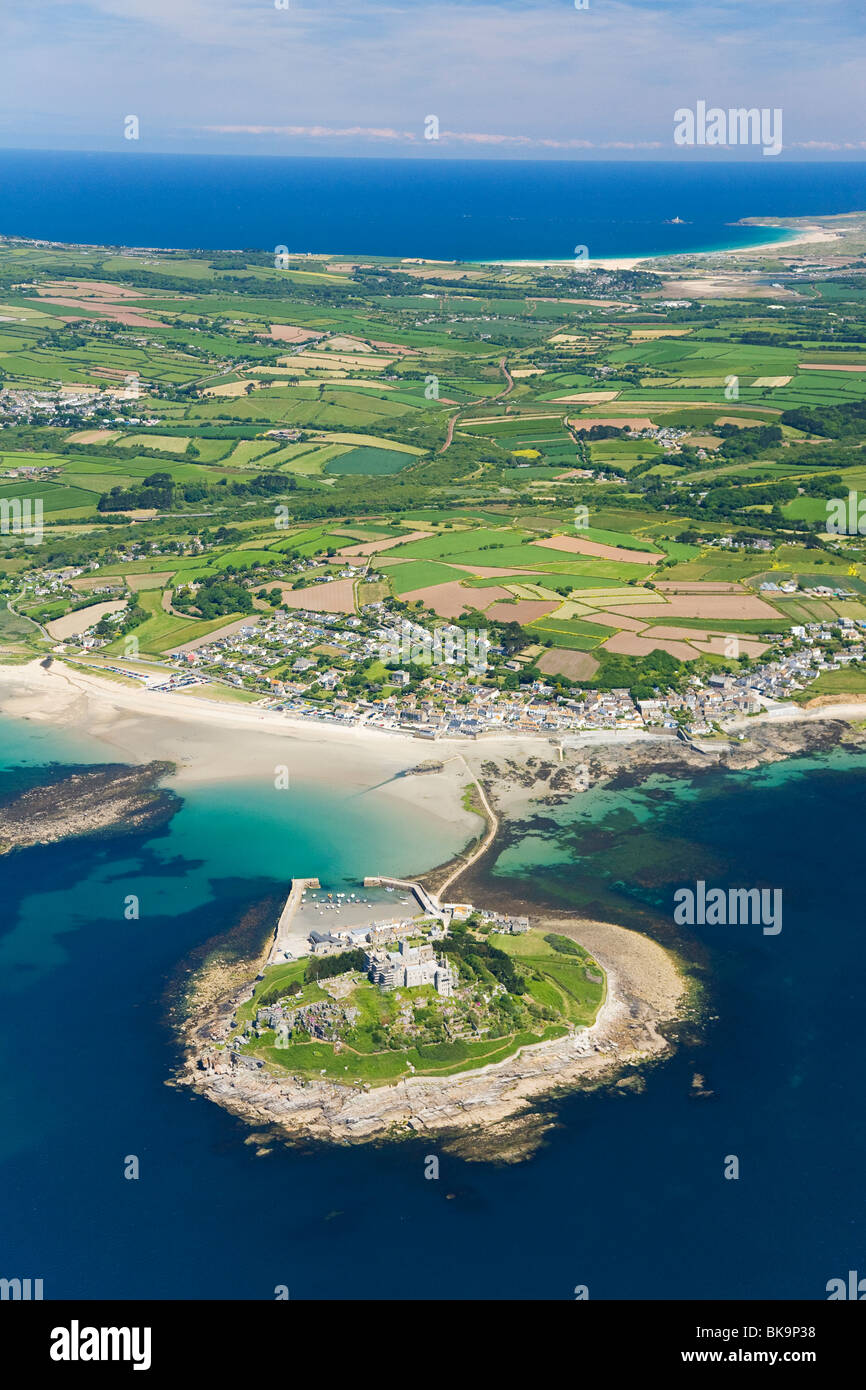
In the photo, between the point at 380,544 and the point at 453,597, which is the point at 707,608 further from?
the point at 380,544

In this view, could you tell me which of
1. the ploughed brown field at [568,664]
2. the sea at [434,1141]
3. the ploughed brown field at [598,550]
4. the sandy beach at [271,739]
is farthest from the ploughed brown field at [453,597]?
the sea at [434,1141]

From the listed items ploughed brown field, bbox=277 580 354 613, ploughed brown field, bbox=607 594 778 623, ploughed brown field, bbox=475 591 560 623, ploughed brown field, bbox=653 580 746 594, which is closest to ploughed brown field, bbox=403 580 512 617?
ploughed brown field, bbox=475 591 560 623

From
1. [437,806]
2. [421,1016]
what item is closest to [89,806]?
[437,806]

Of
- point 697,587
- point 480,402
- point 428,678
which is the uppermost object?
point 480,402

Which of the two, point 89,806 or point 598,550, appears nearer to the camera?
point 89,806

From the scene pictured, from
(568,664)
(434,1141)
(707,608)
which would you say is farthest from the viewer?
(707,608)

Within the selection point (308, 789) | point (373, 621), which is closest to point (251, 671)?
point (373, 621)
